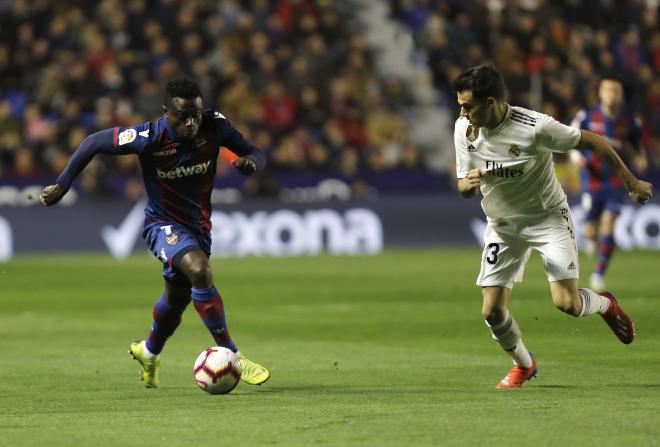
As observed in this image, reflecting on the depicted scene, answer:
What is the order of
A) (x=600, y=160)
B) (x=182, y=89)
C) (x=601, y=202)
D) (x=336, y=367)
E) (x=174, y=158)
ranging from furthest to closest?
(x=601, y=202) → (x=600, y=160) → (x=336, y=367) → (x=174, y=158) → (x=182, y=89)

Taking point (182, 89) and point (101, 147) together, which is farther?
point (101, 147)

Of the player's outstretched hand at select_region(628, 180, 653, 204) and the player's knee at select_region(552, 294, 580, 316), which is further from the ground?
the player's outstretched hand at select_region(628, 180, 653, 204)

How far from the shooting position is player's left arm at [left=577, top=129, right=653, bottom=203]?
28.5 feet

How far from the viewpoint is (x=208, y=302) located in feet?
30.2

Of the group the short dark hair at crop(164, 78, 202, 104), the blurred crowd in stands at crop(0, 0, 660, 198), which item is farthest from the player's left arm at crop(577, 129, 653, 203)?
the blurred crowd in stands at crop(0, 0, 660, 198)

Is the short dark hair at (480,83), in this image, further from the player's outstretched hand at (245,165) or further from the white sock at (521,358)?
the white sock at (521,358)

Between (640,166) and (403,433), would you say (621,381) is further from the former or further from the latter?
(640,166)

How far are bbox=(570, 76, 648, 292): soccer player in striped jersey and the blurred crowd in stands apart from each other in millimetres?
6408

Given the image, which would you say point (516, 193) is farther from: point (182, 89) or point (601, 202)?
point (601, 202)

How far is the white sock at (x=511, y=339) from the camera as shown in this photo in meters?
9.12

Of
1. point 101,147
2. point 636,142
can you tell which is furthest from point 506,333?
point 636,142

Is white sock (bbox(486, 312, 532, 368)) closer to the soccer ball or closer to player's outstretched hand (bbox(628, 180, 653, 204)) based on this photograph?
player's outstretched hand (bbox(628, 180, 653, 204))

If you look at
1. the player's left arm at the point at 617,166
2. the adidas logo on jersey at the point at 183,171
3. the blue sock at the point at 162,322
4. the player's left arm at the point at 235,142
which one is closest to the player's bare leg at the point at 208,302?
the blue sock at the point at 162,322

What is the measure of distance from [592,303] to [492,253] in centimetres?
75
